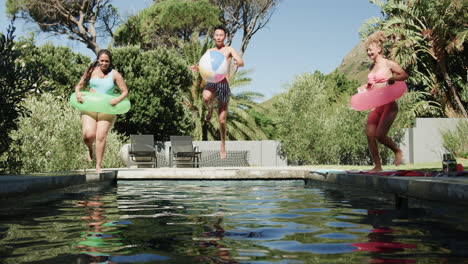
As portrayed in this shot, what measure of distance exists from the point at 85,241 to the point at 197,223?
1.14 meters

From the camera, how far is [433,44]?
2264cm

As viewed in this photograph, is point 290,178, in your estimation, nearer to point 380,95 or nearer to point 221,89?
point 221,89

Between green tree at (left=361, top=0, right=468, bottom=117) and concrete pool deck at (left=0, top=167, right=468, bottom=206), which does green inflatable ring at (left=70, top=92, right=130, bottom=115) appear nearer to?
concrete pool deck at (left=0, top=167, right=468, bottom=206)

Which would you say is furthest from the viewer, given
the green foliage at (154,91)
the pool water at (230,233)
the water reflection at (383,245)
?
the green foliage at (154,91)

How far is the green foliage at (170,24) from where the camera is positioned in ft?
103

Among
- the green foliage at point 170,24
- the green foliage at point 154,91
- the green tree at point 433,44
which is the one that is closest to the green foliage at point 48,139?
the green foliage at point 154,91

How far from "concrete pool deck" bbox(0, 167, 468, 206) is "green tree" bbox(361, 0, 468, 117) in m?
14.0

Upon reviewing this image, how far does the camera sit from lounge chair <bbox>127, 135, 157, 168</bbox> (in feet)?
58.0

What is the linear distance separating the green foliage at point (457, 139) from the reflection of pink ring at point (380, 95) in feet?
37.2

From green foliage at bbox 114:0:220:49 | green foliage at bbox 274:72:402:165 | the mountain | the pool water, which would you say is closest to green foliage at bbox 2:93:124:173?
the pool water

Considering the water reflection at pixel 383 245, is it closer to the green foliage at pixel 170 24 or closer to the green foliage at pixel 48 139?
the green foliage at pixel 48 139

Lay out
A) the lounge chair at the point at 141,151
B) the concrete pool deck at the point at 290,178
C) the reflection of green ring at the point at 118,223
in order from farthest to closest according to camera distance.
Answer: the lounge chair at the point at 141,151
the concrete pool deck at the point at 290,178
the reflection of green ring at the point at 118,223

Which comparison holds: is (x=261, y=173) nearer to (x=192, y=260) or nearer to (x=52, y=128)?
(x=52, y=128)

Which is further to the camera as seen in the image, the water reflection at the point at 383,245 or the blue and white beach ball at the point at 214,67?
the blue and white beach ball at the point at 214,67
